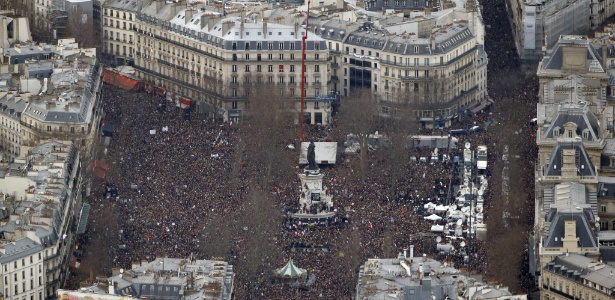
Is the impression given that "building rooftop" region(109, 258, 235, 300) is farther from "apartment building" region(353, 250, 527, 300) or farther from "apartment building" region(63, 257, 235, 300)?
"apartment building" region(353, 250, 527, 300)

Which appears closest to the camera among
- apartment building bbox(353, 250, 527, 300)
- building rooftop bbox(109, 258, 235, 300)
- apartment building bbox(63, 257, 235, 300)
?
apartment building bbox(353, 250, 527, 300)

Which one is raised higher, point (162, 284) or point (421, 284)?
point (421, 284)

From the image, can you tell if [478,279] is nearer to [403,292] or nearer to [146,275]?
[403,292]

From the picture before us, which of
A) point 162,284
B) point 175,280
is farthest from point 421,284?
point 162,284

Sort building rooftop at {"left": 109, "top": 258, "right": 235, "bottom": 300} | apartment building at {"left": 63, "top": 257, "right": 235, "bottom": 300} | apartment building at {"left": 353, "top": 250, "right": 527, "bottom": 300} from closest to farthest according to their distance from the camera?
apartment building at {"left": 353, "top": 250, "right": 527, "bottom": 300} → apartment building at {"left": 63, "top": 257, "right": 235, "bottom": 300} → building rooftop at {"left": 109, "top": 258, "right": 235, "bottom": 300}

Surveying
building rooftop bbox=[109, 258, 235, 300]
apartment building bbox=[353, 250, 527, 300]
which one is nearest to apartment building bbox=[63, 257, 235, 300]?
building rooftop bbox=[109, 258, 235, 300]

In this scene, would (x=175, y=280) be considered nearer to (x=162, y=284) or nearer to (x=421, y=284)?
(x=162, y=284)

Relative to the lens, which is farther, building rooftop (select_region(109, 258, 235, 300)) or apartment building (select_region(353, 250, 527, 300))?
building rooftop (select_region(109, 258, 235, 300))

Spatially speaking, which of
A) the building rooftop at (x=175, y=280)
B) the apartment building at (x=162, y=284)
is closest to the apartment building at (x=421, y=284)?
the building rooftop at (x=175, y=280)

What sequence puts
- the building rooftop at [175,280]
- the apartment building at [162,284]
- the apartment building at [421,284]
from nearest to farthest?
the apartment building at [421,284] < the apartment building at [162,284] < the building rooftop at [175,280]

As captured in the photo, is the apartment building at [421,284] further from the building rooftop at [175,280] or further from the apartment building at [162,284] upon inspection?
the apartment building at [162,284]

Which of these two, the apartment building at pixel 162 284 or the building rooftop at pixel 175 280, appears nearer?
the apartment building at pixel 162 284

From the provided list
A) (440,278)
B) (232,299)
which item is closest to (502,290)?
(440,278)
